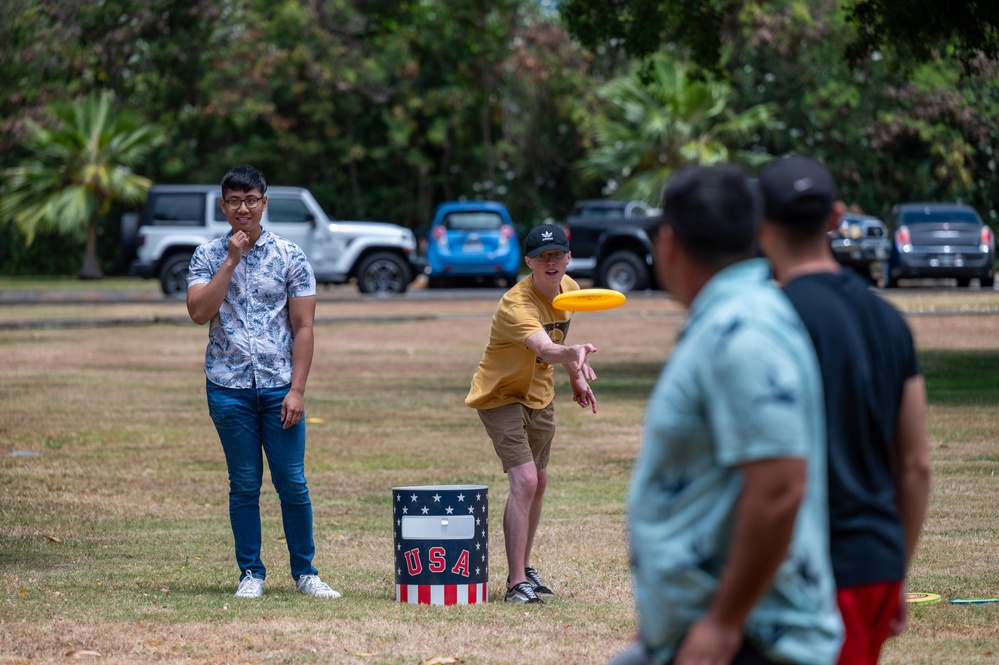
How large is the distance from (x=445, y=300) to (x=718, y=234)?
28304mm

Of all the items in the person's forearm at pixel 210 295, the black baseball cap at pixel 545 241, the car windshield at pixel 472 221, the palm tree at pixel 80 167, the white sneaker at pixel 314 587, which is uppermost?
the palm tree at pixel 80 167

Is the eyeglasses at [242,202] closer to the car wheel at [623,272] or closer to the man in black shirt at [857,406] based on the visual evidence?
the man in black shirt at [857,406]

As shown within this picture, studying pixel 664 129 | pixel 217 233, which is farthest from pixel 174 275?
pixel 664 129

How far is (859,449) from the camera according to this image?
10.5 feet

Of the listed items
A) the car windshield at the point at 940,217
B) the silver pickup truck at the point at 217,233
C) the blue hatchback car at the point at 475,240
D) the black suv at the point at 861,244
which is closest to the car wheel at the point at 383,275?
the silver pickup truck at the point at 217,233

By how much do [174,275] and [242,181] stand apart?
2481 centimetres

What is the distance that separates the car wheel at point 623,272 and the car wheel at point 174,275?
27.6 feet

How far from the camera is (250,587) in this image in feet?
22.7

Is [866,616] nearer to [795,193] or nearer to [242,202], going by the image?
[795,193]

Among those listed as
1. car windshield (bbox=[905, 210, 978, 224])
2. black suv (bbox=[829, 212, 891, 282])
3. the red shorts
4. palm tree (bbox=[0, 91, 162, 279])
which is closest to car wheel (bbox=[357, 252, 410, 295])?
black suv (bbox=[829, 212, 891, 282])

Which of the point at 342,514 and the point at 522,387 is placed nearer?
the point at 522,387

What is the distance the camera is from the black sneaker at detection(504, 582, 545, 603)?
6828mm

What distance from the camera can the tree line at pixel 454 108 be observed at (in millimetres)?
42969

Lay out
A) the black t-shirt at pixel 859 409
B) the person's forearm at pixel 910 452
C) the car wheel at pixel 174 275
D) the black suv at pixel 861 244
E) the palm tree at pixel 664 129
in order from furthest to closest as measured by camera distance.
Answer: the palm tree at pixel 664 129, the black suv at pixel 861 244, the car wheel at pixel 174 275, the person's forearm at pixel 910 452, the black t-shirt at pixel 859 409
